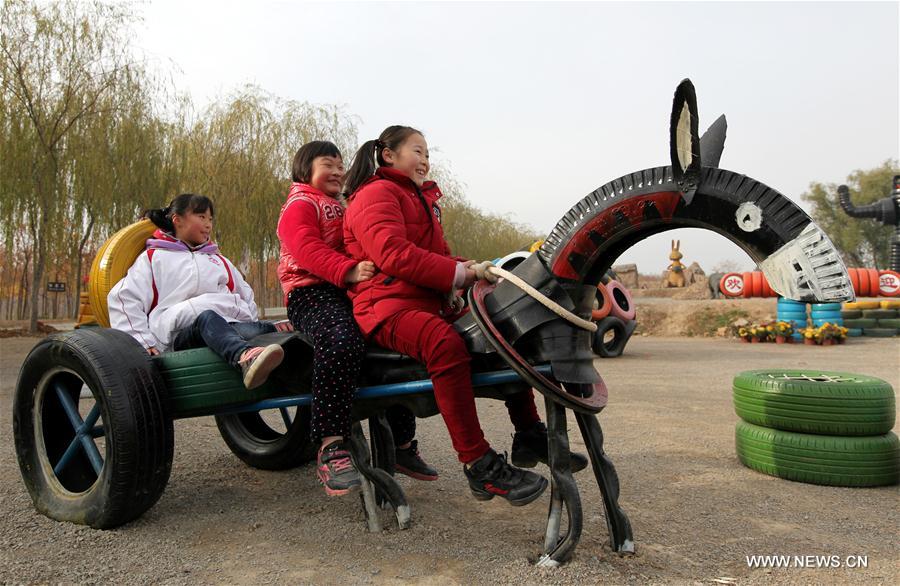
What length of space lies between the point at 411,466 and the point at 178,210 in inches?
67.2

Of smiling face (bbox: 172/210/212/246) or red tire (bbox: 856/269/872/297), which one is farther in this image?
red tire (bbox: 856/269/872/297)

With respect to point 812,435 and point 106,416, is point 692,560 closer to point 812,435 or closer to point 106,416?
point 812,435

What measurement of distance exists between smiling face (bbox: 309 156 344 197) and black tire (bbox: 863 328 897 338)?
14304mm

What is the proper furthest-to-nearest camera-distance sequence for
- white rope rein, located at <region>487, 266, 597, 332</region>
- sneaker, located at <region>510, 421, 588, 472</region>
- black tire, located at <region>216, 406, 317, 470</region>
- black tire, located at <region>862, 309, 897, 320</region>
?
black tire, located at <region>862, 309, 897, 320</region> < black tire, located at <region>216, 406, 317, 470</region> < sneaker, located at <region>510, 421, 588, 472</region> < white rope rein, located at <region>487, 266, 597, 332</region>

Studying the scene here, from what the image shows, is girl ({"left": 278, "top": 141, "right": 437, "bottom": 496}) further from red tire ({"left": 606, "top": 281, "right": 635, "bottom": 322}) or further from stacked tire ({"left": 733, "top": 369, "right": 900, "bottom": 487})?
red tire ({"left": 606, "top": 281, "right": 635, "bottom": 322})

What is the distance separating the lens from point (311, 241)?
104 inches

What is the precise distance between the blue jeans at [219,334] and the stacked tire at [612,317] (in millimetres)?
7158

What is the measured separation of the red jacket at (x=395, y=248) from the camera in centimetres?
226

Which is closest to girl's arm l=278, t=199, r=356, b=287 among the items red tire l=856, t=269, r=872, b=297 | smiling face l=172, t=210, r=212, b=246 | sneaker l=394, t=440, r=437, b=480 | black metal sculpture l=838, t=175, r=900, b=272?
smiling face l=172, t=210, r=212, b=246

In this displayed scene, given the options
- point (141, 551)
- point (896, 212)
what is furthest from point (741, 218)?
point (896, 212)

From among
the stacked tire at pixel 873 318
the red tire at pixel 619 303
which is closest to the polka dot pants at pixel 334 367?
the red tire at pixel 619 303

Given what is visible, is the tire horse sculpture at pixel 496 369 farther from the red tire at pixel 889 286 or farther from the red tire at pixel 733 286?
the red tire at pixel 889 286

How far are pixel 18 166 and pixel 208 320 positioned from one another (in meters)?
12.7

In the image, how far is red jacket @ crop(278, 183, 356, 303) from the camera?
8.32ft
